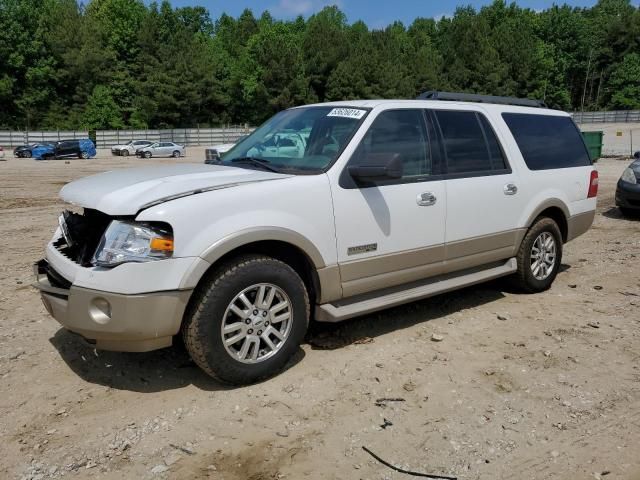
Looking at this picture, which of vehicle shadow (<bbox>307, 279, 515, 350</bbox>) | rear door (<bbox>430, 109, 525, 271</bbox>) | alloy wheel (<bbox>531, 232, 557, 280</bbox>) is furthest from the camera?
alloy wheel (<bbox>531, 232, 557, 280</bbox>)

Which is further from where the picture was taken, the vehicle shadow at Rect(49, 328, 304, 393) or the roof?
the roof

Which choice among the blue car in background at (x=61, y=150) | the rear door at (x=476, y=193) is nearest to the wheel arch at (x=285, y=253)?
the rear door at (x=476, y=193)

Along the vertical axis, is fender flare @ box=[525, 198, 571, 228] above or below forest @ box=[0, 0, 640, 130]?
below

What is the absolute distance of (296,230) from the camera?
3.77 metres

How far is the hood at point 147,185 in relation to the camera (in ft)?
11.1

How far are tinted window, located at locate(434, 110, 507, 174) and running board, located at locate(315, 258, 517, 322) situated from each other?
3.05ft

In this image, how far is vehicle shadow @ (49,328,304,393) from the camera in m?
3.80

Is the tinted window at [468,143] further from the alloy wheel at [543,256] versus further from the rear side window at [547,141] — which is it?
the alloy wheel at [543,256]

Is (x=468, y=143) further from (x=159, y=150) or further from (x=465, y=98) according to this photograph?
(x=159, y=150)

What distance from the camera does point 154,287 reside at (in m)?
3.28

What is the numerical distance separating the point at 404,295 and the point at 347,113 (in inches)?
59.2

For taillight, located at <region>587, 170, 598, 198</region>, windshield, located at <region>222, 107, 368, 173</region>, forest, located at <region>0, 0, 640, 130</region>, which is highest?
forest, located at <region>0, 0, 640, 130</region>

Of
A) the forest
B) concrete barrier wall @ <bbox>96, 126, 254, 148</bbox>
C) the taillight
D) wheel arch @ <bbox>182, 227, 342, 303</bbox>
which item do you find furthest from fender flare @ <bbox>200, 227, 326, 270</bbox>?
the forest

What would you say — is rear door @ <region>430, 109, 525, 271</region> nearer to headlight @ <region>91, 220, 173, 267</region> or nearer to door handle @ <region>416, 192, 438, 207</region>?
door handle @ <region>416, 192, 438, 207</region>
